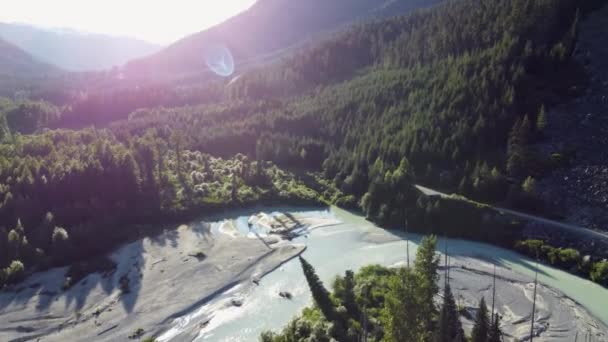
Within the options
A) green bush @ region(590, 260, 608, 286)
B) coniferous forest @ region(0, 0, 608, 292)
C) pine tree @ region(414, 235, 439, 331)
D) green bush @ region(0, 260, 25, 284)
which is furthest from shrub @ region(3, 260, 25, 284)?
green bush @ region(590, 260, 608, 286)

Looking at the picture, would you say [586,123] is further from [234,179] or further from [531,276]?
[234,179]

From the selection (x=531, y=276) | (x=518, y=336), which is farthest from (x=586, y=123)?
(x=518, y=336)

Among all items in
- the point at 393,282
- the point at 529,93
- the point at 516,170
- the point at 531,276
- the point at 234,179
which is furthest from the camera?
the point at 234,179

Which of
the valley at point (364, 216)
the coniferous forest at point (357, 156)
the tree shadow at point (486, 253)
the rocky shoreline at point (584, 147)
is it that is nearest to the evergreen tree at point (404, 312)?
the valley at point (364, 216)

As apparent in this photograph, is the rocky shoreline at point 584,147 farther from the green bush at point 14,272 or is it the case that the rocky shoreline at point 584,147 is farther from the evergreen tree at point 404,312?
the green bush at point 14,272

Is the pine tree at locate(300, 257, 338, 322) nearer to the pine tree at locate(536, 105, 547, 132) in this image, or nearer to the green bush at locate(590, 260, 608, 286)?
the green bush at locate(590, 260, 608, 286)
